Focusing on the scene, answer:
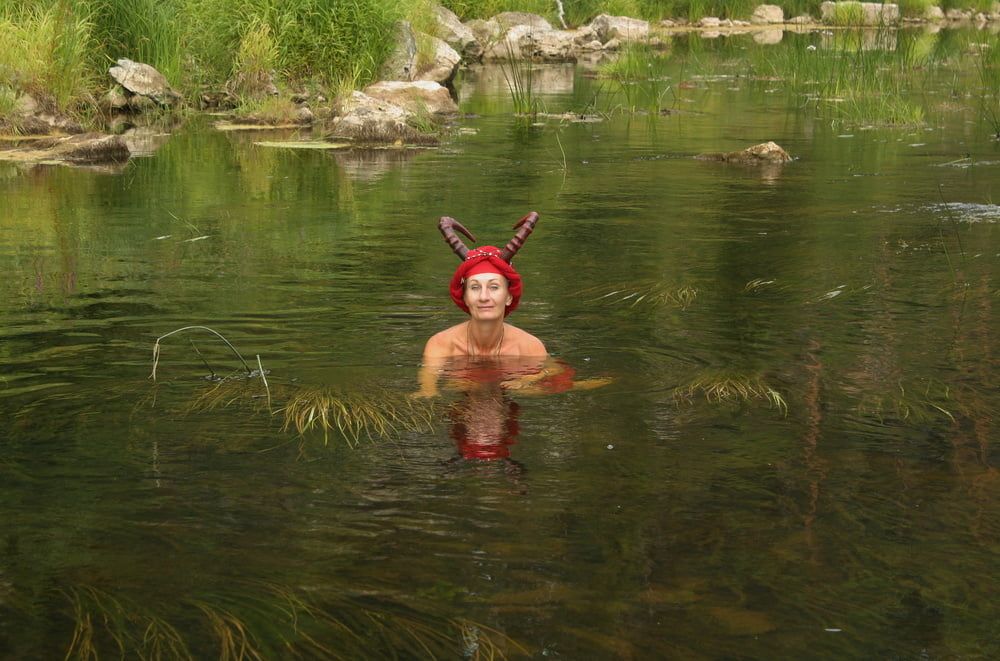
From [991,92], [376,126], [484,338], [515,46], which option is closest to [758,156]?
[376,126]

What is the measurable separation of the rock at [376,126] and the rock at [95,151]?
9.76ft

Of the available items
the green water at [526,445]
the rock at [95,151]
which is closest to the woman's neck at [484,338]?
the green water at [526,445]

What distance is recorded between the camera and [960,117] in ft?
64.3

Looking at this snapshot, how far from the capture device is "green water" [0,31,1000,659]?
170 inches

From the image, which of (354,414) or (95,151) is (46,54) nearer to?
(95,151)

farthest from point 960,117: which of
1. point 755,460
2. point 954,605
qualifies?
point 954,605

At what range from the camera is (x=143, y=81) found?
20.2 m

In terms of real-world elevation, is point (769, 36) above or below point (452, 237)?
above

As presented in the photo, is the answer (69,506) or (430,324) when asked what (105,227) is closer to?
(430,324)

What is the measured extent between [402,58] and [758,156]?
8550mm

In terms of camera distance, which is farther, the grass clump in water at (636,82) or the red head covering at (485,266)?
the grass clump in water at (636,82)

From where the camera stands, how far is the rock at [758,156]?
51.5 ft

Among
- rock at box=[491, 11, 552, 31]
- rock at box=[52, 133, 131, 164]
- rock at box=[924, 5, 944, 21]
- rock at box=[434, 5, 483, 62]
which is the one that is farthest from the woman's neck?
rock at box=[924, 5, 944, 21]

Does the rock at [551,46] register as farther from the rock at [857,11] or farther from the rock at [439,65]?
the rock at [857,11]
